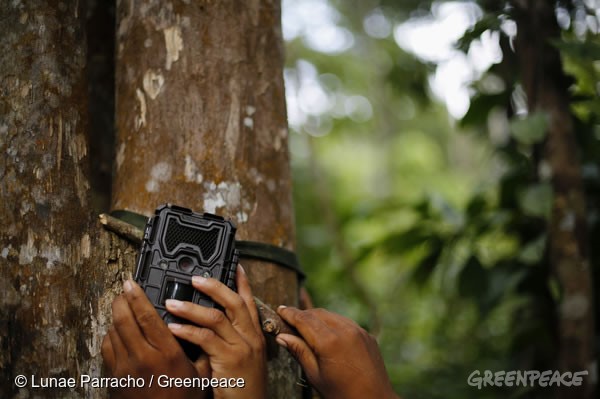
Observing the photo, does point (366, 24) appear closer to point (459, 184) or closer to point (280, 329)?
point (459, 184)

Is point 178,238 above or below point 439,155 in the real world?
below

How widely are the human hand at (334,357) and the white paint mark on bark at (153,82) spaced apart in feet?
2.19

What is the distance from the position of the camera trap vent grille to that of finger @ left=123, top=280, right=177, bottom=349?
126mm

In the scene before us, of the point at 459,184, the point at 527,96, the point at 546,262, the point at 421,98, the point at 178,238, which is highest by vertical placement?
the point at 459,184

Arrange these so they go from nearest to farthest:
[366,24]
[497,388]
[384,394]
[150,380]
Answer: [150,380] < [384,394] < [497,388] < [366,24]

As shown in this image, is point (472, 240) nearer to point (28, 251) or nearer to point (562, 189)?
point (562, 189)

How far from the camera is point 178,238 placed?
1309 millimetres

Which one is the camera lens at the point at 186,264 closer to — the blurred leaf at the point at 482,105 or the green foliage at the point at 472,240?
the green foliage at the point at 472,240

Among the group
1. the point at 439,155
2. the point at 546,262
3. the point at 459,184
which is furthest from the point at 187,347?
the point at 439,155

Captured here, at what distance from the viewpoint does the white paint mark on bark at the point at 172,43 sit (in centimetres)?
156

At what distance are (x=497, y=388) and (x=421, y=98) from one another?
6.50 ft

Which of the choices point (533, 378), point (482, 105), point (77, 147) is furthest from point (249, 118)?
point (533, 378)

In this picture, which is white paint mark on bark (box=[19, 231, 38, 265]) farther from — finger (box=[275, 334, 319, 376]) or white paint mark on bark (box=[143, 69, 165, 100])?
finger (box=[275, 334, 319, 376])

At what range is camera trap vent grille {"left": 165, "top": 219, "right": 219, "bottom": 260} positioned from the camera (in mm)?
1305
